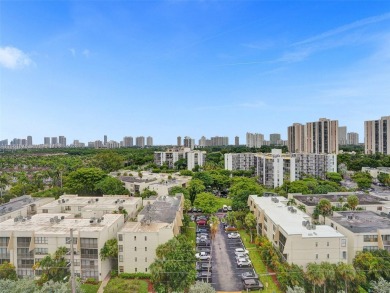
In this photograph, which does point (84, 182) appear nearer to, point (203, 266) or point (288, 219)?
point (203, 266)

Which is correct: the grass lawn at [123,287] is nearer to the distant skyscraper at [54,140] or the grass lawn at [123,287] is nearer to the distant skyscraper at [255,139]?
the distant skyscraper at [255,139]

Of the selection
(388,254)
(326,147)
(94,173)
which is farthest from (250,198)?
(326,147)

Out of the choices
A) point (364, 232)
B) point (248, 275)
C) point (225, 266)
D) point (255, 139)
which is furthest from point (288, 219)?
point (255, 139)

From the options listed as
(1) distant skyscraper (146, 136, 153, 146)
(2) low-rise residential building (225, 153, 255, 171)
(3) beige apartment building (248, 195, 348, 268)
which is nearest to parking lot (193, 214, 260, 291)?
(3) beige apartment building (248, 195, 348, 268)

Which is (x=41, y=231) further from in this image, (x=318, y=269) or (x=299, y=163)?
(x=299, y=163)

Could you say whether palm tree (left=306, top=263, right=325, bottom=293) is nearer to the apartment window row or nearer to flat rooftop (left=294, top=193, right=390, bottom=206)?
flat rooftop (left=294, top=193, right=390, bottom=206)
